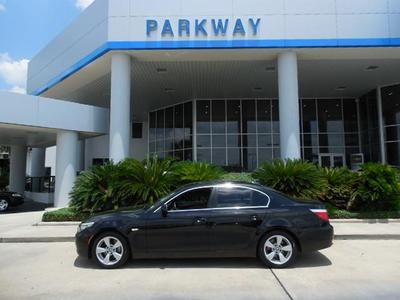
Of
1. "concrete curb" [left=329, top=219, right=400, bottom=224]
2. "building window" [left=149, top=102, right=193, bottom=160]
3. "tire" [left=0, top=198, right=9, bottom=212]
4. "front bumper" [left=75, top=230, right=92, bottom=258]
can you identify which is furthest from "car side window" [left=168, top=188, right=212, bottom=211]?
"building window" [left=149, top=102, right=193, bottom=160]

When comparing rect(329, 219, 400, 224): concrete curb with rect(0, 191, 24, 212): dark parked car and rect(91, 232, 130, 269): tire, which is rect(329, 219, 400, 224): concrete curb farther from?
rect(0, 191, 24, 212): dark parked car

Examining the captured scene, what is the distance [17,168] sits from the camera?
83.2 feet

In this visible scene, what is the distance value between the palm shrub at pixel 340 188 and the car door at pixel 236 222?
263 inches

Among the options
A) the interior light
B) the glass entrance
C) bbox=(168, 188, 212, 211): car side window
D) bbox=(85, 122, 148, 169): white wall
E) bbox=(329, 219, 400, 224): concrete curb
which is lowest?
bbox=(329, 219, 400, 224): concrete curb

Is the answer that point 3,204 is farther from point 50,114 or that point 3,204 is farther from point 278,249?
point 278,249

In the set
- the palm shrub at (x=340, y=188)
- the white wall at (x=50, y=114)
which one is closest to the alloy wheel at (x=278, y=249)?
the palm shrub at (x=340, y=188)

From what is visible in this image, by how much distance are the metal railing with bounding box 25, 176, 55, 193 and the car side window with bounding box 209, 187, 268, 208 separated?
19.3 m

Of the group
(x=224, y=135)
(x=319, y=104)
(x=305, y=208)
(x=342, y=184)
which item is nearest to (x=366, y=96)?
(x=319, y=104)

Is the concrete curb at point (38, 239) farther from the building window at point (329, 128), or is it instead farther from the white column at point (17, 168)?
the building window at point (329, 128)

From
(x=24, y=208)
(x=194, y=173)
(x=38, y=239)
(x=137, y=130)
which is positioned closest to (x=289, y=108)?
(x=194, y=173)

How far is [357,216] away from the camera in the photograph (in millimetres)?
12352

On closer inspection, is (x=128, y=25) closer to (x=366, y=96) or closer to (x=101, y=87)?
(x=101, y=87)

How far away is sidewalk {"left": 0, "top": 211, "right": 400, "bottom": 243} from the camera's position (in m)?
9.84

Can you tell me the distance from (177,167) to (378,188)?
690 centimetres
